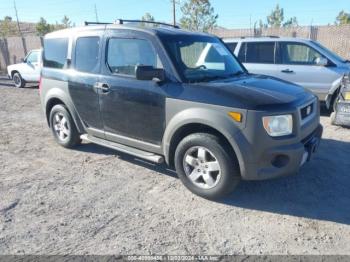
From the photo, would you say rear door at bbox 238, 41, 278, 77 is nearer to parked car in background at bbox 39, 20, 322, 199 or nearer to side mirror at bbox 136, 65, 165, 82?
parked car in background at bbox 39, 20, 322, 199

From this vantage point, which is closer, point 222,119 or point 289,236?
point 289,236

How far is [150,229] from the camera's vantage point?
3439mm

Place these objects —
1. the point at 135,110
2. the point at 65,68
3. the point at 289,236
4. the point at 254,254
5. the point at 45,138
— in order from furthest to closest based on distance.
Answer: the point at 45,138
the point at 65,68
the point at 135,110
the point at 289,236
the point at 254,254

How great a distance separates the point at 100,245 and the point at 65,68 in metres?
3.23

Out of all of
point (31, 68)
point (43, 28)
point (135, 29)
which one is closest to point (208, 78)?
point (135, 29)

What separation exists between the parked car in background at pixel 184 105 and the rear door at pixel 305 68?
3.67 meters

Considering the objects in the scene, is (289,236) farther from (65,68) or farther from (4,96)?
(4,96)

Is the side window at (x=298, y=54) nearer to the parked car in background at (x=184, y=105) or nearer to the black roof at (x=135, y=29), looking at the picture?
the parked car in background at (x=184, y=105)

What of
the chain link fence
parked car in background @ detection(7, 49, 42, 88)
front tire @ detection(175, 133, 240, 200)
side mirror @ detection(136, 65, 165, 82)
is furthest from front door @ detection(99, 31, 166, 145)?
the chain link fence

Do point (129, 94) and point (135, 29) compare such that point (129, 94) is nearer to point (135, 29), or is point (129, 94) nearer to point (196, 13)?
point (135, 29)

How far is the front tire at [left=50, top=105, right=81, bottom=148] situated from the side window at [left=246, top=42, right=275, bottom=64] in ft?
16.6

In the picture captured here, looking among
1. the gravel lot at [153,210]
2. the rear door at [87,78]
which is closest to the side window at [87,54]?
the rear door at [87,78]

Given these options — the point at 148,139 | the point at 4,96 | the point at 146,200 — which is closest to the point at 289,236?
the point at 146,200

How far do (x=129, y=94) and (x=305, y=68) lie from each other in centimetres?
533
